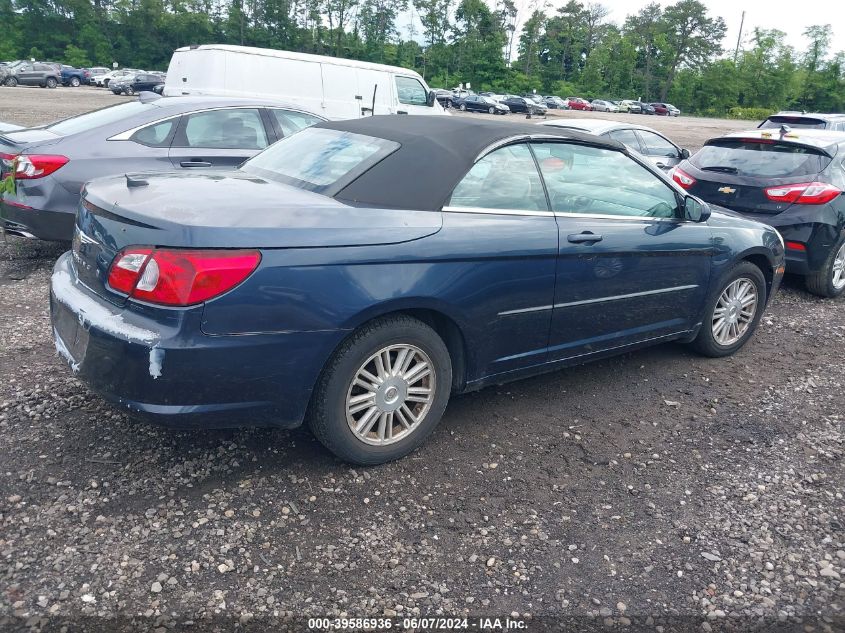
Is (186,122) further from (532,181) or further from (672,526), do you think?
(672,526)

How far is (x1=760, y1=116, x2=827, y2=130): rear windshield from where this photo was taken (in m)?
14.5

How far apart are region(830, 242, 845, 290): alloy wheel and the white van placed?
7.47 m

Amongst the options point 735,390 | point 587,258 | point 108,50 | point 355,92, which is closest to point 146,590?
point 587,258

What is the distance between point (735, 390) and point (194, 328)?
138 inches

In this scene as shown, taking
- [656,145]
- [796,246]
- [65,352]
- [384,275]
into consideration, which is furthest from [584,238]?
[656,145]

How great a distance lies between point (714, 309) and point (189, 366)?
3.62 metres

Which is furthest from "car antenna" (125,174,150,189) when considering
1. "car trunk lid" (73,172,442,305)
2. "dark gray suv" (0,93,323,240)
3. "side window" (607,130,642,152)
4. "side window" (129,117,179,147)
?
"side window" (607,130,642,152)

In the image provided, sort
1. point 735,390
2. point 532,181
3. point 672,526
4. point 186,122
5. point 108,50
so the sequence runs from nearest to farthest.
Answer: point 672,526 → point 532,181 → point 735,390 → point 186,122 → point 108,50

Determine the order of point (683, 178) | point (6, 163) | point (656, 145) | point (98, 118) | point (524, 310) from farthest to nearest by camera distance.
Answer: point (656, 145), point (683, 178), point (98, 118), point (6, 163), point (524, 310)

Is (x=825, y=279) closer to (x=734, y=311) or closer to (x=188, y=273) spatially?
(x=734, y=311)

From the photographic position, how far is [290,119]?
7.09m

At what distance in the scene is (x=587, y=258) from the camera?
12.5 feet

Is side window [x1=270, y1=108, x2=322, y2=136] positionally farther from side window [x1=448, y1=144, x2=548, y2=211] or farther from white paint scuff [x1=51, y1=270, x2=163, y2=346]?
white paint scuff [x1=51, y1=270, x2=163, y2=346]

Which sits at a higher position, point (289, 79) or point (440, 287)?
point (289, 79)
